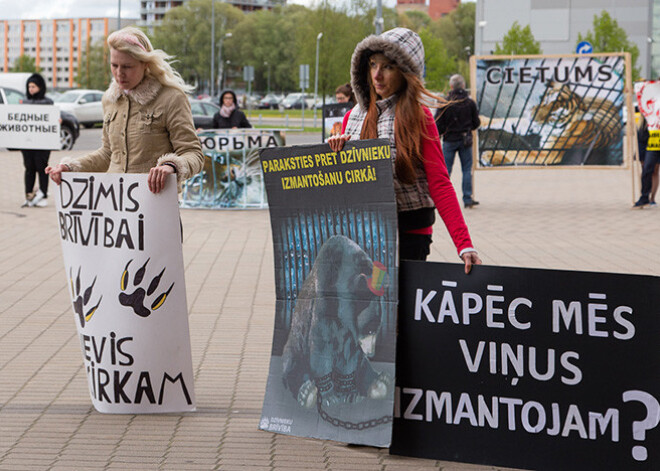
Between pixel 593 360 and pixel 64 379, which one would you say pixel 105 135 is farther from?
pixel 593 360

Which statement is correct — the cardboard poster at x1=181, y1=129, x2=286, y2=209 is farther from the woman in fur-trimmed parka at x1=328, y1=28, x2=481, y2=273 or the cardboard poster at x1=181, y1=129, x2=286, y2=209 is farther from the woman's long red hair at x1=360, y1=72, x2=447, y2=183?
the woman's long red hair at x1=360, y1=72, x2=447, y2=183

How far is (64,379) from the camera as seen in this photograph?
5.48 meters

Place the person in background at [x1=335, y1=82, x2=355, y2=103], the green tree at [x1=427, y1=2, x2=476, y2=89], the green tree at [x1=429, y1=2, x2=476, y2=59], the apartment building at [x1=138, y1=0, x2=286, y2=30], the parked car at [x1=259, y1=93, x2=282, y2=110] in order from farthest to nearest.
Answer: the apartment building at [x1=138, y1=0, x2=286, y2=30] < the green tree at [x1=429, y1=2, x2=476, y2=59] < the green tree at [x1=427, y1=2, x2=476, y2=89] < the parked car at [x1=259, y1=93, x2=282, y2=110] < the person in background at [x1=335, y1=82, x2=355, y2=103]

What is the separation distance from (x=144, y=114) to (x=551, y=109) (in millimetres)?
10526

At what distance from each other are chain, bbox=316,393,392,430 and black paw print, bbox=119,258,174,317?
2.81 ft

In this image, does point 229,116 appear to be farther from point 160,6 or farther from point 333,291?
point 160,6

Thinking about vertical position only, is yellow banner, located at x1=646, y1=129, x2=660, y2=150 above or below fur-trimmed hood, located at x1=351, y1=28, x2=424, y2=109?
below

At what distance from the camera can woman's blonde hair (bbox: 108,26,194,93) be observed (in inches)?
183

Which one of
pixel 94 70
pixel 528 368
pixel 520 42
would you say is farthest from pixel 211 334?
pixel 94 70

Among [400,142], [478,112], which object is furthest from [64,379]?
[478,112]

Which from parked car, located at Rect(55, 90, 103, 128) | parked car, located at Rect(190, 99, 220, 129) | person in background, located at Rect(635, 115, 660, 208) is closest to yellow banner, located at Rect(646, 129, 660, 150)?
person in background, located at Rect(635, 115, 660, 208)

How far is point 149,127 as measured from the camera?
188 inches

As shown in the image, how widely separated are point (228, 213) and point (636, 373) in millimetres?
10531

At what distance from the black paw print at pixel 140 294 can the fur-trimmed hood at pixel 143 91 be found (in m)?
0.77
